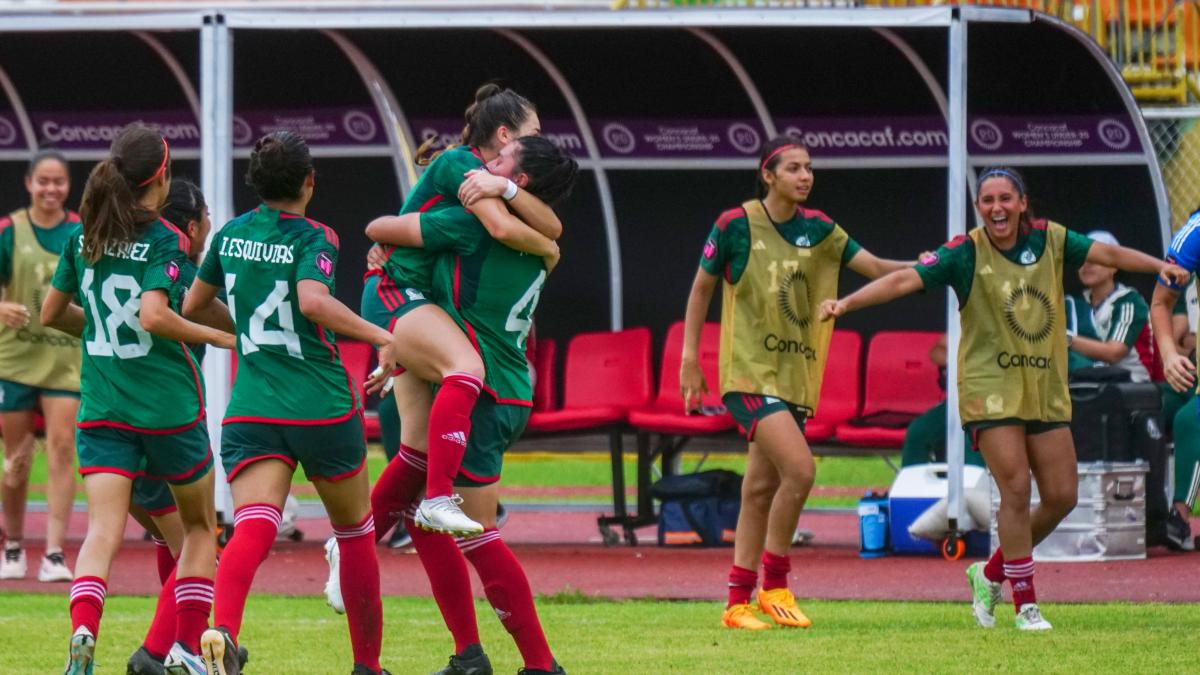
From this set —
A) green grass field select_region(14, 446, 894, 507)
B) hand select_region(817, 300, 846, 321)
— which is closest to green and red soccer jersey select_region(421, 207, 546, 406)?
hand select_region(817, 300, 846, 321)

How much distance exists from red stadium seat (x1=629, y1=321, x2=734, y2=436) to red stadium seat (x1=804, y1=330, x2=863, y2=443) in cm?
75

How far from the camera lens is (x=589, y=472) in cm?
2319

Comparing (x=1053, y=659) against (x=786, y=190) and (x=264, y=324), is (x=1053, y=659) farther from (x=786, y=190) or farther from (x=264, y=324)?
(x=264, y=324)

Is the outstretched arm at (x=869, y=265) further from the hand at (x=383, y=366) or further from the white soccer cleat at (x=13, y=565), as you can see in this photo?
the white soccer cleat at (x=13, y=565)

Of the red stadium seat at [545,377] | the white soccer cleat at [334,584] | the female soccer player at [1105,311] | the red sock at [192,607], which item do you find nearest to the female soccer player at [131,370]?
the red sock at [192,607]

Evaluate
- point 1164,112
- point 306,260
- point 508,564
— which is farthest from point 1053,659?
point 1164,112

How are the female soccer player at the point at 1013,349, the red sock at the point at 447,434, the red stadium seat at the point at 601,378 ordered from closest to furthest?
the red sock at the point at 447,434
the female soccer player at the point at 1013,349
the red stadium seat at the point at 601,378

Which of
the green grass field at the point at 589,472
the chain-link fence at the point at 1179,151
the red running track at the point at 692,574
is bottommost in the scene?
the green grass field at the point at 589,472

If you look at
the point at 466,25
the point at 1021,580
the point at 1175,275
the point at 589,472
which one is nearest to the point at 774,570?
the point at 1021,580

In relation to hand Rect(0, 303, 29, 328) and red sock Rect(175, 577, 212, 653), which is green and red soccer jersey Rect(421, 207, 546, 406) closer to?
red sock Rect(175, 577, 212, 653)

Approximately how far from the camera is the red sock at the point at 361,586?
6230mm

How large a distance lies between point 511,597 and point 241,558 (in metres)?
0.86

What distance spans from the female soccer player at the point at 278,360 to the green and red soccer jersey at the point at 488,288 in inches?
17.9

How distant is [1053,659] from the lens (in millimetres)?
7004
